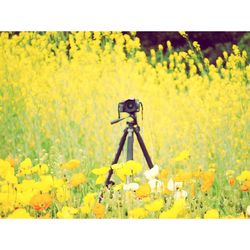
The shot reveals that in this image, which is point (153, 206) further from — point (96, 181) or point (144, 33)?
point (144, 33)

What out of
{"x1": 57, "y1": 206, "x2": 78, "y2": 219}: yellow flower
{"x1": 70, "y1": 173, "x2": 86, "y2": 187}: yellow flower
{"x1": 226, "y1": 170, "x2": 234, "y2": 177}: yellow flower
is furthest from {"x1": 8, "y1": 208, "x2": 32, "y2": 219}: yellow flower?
{"x1": 226, "y1": 170, "x2": 234, "y2": 177}: yellow flower

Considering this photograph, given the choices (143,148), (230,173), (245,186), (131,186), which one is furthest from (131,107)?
(245,186)

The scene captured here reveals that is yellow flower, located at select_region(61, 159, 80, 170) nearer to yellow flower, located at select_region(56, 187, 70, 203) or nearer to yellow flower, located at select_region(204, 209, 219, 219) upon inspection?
yellow flower, located at select_region(56, 187, 70, 203)

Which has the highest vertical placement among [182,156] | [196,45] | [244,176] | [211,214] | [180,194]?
[196,45]

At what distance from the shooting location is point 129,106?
13.9ft

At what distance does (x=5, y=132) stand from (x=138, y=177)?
89cm

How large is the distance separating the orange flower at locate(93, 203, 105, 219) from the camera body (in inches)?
24.3

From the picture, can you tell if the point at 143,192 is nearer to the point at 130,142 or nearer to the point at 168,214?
the point at 168,214

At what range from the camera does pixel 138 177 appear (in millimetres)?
4207

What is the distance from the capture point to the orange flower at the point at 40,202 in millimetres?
4156

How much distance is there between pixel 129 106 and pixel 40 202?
82 centimetres

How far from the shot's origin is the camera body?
4.23 meters

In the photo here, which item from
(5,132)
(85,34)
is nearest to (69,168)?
(5,132)
